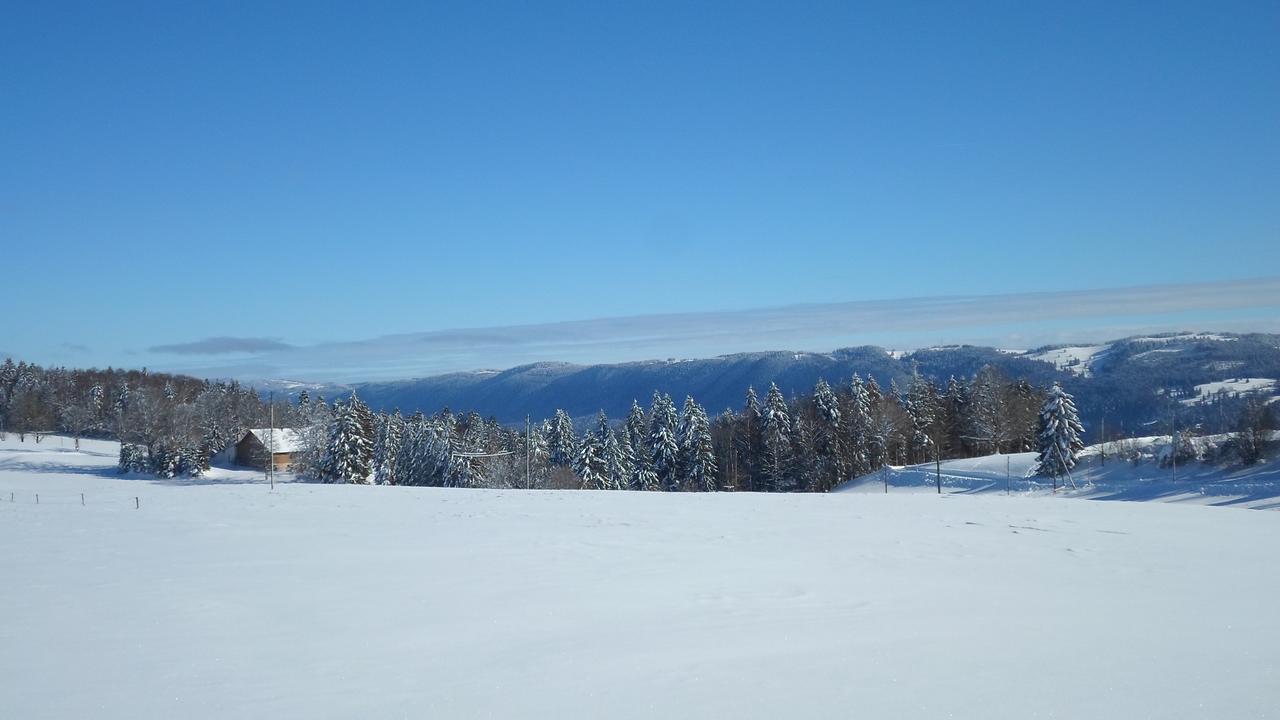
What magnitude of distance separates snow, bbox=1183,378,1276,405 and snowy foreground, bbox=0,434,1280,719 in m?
130

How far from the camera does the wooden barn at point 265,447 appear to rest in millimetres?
66200

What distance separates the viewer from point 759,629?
8.47 m

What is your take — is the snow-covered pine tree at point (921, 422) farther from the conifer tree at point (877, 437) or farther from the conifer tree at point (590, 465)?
the conifer tree at point (590, 465)

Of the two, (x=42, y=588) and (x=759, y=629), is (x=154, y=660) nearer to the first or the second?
(x=42, y=588)

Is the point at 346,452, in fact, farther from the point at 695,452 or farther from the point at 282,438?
the point at 695,452

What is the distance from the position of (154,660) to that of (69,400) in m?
115

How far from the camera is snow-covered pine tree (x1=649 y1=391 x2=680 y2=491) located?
6334 cm

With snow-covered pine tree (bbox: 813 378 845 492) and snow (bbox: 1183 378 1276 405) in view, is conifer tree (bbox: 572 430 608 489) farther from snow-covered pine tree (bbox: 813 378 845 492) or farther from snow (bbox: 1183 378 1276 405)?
snow (bbox: 1183 378 1276 405)

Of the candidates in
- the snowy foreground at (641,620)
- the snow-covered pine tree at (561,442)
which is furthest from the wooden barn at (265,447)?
the snowy foreground at (641,620)

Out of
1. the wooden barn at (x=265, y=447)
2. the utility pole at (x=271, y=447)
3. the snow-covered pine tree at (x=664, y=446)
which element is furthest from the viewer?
the wooden barn at (x=265, y=447)

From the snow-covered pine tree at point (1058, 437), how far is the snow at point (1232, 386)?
90196 mm

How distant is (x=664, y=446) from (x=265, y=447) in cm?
3180

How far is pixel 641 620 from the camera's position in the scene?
8.92 m

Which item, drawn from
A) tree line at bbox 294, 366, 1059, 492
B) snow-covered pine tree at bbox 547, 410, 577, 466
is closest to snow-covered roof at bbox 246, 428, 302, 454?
tree line at bbox 294, 366, 1059, 492
